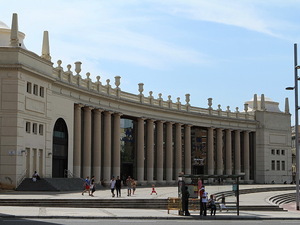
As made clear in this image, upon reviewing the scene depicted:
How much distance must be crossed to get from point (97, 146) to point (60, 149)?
26.3 ft

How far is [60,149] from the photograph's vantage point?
6512 cm

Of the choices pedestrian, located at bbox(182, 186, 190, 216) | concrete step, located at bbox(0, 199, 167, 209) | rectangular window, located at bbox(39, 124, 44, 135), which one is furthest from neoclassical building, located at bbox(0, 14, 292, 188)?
pedestrian, located at bbox(182, 186, 190, 216)

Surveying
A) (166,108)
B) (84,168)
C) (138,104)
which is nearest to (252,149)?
(166,108)

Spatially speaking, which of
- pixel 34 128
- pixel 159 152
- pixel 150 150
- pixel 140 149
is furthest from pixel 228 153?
pixel 34 128

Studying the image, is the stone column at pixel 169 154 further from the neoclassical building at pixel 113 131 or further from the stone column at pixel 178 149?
the stone column at pixel 178 149

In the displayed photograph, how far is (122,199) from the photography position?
46.0 meters

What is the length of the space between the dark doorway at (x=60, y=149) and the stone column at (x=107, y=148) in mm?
8963

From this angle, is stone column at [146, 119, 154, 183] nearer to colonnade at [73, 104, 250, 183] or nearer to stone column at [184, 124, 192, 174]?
colonnade at [73, 104, 250, 183]

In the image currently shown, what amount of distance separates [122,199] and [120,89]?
33.8 metres

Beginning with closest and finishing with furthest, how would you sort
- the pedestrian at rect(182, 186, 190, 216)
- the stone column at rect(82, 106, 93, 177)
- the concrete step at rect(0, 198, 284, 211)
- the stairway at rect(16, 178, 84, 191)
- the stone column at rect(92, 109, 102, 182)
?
the pedestrian at rect(182, 186, 190, 216) → the concrete step at rect(0, 198, 284, 211) → the stairway at rect(16, 178, 84, 191) → the stone column at rect(82, 106, 93, 177) → the stone column at rect(92, 109, 102, 182)

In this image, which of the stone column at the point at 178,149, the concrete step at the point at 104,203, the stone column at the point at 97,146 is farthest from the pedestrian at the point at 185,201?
the stone column at the point at 178,149

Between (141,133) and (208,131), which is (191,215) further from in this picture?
(208,131)

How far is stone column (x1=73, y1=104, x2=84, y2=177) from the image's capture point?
6744 centimetres

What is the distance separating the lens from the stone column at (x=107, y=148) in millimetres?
74000
